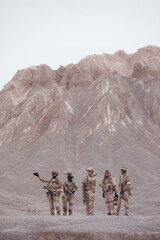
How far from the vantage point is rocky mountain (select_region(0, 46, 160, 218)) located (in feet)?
142

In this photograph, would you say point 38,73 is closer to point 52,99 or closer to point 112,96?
point 52,99

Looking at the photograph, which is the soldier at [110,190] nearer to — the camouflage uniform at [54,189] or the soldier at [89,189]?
the soldier at [89,189]

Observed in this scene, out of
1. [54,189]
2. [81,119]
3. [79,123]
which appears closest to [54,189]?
[54,189]

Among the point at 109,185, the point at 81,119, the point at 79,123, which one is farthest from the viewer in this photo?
the point at 81,119

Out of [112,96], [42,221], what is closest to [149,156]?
[112,96]

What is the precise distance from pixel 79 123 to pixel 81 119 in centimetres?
107

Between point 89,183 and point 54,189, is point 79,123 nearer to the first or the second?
point 89,183

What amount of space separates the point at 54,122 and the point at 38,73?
63.2 feet

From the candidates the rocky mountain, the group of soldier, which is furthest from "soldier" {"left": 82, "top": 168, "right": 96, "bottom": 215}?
the rocky mountain

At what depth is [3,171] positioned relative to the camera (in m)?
44.1

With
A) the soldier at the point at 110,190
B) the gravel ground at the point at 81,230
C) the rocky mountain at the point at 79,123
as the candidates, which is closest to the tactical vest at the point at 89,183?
the soldier at the point at 110,190

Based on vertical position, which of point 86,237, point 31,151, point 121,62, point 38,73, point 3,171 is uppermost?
point 121,62

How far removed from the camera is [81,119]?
56.8 metres

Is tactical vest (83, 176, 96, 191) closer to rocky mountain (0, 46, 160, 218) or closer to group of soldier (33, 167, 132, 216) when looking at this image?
group of soldier (33, 167, 132, 216)
